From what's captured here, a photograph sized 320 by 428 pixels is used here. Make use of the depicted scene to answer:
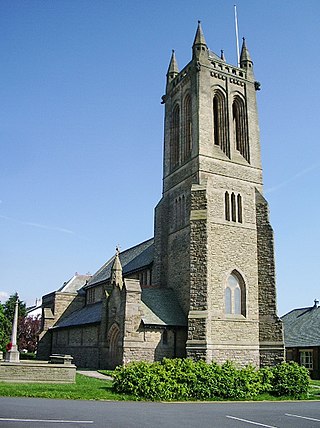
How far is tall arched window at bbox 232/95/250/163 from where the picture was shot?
Result: 3575 centimetres

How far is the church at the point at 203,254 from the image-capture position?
96.0 ft

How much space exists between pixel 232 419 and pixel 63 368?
10568 mm

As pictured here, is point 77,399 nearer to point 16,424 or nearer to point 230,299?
point 16,424

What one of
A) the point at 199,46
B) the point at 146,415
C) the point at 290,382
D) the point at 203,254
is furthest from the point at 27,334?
the point at 146,415

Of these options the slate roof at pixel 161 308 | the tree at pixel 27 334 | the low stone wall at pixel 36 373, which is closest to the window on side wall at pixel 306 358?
the slate roof at pixel 161 308

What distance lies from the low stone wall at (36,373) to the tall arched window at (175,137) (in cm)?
1989

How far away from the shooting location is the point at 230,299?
3045 centimetres

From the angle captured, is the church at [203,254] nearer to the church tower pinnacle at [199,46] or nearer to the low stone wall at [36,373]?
the church tower pinnacle at [199,46]

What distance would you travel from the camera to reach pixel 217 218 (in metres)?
31.6

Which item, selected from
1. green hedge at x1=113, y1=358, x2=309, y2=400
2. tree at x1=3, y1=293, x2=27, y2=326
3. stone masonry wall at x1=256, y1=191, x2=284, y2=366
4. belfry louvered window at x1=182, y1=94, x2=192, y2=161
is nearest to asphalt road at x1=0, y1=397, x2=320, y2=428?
green hedge at x1=113, y1=358, x2=309, y2=400

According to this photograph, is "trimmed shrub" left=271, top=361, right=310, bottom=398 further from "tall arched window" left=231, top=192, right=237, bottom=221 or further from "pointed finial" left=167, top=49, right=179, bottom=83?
"pointed finial" left=167, top=49, right=179, bottom=83

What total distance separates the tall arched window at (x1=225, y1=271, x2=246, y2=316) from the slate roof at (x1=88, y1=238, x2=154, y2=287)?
855 cm

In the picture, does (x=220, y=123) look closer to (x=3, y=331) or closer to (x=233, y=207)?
(x=233, y=207)

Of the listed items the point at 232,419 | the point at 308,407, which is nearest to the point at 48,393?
the point at 232,419
